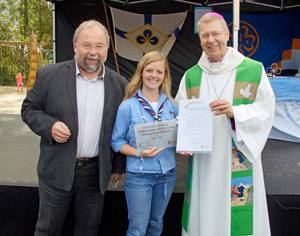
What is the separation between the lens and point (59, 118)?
1.64m

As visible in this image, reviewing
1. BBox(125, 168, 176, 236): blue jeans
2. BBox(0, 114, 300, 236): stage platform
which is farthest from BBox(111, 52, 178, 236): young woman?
BBox(0, 114, 300, 236): stage platform

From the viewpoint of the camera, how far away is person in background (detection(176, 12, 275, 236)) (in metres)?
1.67

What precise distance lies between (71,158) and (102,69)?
25.7 inches

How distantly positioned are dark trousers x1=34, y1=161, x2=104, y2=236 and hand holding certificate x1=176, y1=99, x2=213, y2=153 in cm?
66

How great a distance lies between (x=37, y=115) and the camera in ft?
5.37

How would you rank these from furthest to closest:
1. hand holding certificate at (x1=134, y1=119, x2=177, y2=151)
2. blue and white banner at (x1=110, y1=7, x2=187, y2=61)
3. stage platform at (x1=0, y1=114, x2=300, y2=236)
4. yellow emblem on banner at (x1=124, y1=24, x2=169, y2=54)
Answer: yellow emblem on banner at (x1=124, y1=24, x2=169, y2=54)
blue and white banner at (x1=110, y1=7, x2=187, y2=61)
stage platform at (x1=0, y1=114, x2=300, y2=236)
hand holding certificate at (x1=134, y1=119, x2=177, y2=151)

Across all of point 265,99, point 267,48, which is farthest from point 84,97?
point 267,48

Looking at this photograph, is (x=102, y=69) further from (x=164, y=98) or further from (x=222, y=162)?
(x=222, y=162)

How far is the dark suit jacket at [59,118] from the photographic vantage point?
162 centimetres

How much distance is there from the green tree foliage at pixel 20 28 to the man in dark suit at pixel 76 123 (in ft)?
73.7

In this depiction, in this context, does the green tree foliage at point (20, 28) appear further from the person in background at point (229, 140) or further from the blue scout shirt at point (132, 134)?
the person in background at point (229, 140)

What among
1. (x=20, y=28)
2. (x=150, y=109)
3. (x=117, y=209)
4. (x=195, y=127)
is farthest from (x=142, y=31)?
(x=20, y=28)

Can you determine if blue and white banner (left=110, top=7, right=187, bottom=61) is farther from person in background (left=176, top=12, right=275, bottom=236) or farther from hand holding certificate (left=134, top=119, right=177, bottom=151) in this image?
hand holding certificate (left=134, top=119, right=177, bottom=151)

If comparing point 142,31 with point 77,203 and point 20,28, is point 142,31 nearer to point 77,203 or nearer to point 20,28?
point 77,203
